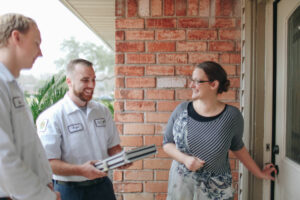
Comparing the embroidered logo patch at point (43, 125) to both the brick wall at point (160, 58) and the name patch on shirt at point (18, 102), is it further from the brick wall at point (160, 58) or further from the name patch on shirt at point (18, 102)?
the brick wall at point (160, 58)

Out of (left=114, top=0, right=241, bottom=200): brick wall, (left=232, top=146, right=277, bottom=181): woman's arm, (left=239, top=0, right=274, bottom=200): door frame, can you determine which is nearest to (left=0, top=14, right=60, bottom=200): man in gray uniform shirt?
(left=114, top=0, right=241, bottom=200): brick wall

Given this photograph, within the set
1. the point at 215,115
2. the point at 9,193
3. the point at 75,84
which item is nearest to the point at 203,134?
the point at 215,115

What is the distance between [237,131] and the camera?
1752 millimetres

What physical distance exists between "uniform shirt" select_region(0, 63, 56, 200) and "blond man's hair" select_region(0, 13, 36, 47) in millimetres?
128

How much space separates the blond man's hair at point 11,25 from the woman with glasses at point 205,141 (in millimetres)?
1092

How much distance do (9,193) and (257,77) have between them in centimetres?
188

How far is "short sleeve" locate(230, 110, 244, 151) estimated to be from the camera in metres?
1.74

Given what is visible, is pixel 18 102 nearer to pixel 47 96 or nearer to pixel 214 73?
pixel 214 73

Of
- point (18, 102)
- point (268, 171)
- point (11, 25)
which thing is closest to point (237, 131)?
point (268, 171)

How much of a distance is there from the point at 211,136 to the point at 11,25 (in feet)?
4.21

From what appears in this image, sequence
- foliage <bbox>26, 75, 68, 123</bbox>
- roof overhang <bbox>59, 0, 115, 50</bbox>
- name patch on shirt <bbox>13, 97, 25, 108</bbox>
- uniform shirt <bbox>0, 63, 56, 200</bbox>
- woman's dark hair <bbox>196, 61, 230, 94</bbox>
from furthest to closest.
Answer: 1. foliage <bbox>26, 75, 68, 123</bbox>
2. roof overhang <bbox>59, 0, 115, 50</bbox>
3. woman's dark hair <bbox>196, 61, 230, 94</bbox>
4. name patch on shirt <bbox>13, 97, 25, 108</bbox>
5. uniform shirt <bbox>0, 63, 56, 200</bbox>

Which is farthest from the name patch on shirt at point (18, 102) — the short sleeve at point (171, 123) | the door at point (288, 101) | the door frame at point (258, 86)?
the door frame at point (258, 86)

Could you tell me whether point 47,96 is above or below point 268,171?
above

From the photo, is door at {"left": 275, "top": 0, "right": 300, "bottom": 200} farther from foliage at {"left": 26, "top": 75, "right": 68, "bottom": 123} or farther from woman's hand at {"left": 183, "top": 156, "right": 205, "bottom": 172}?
foliage at {"left": 26, "top": 75, "right": 68, "bottom": 123}
